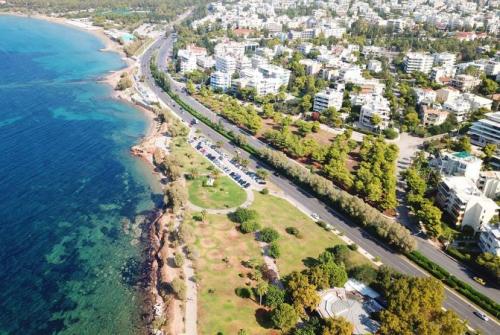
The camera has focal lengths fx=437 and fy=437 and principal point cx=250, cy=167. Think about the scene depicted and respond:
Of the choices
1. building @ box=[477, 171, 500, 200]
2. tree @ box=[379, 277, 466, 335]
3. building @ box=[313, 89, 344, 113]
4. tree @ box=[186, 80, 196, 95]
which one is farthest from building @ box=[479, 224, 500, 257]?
tree @ box=[186, 80, 196, 95]

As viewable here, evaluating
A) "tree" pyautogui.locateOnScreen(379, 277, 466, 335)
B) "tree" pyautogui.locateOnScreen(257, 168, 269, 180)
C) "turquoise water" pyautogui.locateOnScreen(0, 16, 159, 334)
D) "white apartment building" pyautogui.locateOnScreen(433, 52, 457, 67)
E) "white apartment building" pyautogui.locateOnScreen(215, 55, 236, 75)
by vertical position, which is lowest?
"turquoise water" pyautogui.locateOnScreen(0, 16, 159, 334)

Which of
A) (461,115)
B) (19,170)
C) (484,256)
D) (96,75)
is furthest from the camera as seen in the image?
(96,75)

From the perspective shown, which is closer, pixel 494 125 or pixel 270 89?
pixel 494 125

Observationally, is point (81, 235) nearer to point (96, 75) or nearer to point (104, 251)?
point (104, 251)

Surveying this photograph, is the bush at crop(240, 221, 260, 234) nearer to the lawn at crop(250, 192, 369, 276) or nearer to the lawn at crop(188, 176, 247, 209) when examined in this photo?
the lawn at crop(250, 192, 369, 276)

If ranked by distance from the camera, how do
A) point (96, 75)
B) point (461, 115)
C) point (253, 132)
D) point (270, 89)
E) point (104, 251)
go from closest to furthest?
point (104, 251), point (253, 132), point (461, 115), point (270, 89), point (96, 75)

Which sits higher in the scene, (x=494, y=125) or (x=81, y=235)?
(x=494, y=125)

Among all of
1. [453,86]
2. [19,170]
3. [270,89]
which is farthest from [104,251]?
[453,86]

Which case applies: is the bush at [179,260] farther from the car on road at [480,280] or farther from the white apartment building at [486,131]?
the white apartment building at [486,131]
